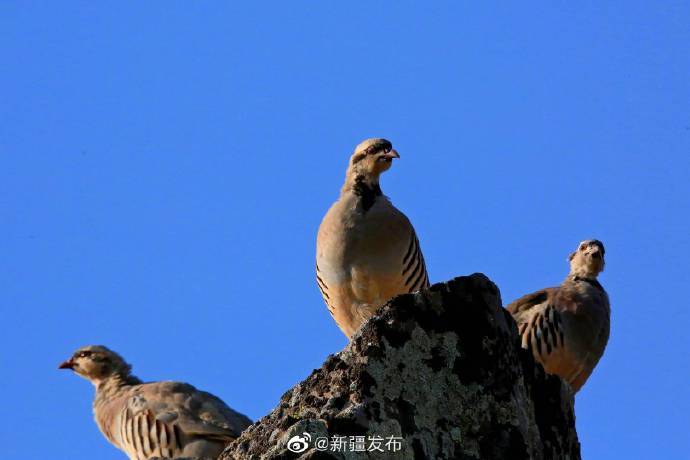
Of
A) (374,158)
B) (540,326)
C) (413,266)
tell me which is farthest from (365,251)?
(540,326)

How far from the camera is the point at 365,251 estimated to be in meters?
10.2

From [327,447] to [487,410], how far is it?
683 mm

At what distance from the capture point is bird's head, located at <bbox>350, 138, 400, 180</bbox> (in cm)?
1057

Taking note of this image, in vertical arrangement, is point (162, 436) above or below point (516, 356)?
above

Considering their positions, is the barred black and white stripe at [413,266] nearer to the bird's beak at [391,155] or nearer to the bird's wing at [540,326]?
the bird's beak at [391,155]

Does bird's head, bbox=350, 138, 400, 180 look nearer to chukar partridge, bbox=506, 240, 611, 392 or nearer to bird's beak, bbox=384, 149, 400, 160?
bird's beak, bbox=384, 149, 400, 160

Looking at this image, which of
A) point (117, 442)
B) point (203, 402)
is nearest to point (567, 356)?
point (203, 402)

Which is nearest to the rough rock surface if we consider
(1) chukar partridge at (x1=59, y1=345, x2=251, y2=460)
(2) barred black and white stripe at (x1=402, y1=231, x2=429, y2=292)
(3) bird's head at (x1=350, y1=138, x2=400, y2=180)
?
(2) barred black and white stripe at (x1=402, y1=231, x2=429, y2=292)

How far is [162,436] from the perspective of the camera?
1274 centimetres

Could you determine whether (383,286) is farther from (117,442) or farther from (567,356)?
(117,442)

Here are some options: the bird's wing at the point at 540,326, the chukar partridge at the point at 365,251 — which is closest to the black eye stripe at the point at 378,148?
the chukar partridge at the point at 365,251

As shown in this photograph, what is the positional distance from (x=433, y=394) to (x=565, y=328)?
7241 mm

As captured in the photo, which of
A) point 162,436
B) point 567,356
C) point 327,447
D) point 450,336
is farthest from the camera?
point 162,436

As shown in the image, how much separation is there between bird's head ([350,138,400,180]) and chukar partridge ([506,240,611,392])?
6.43 ft
